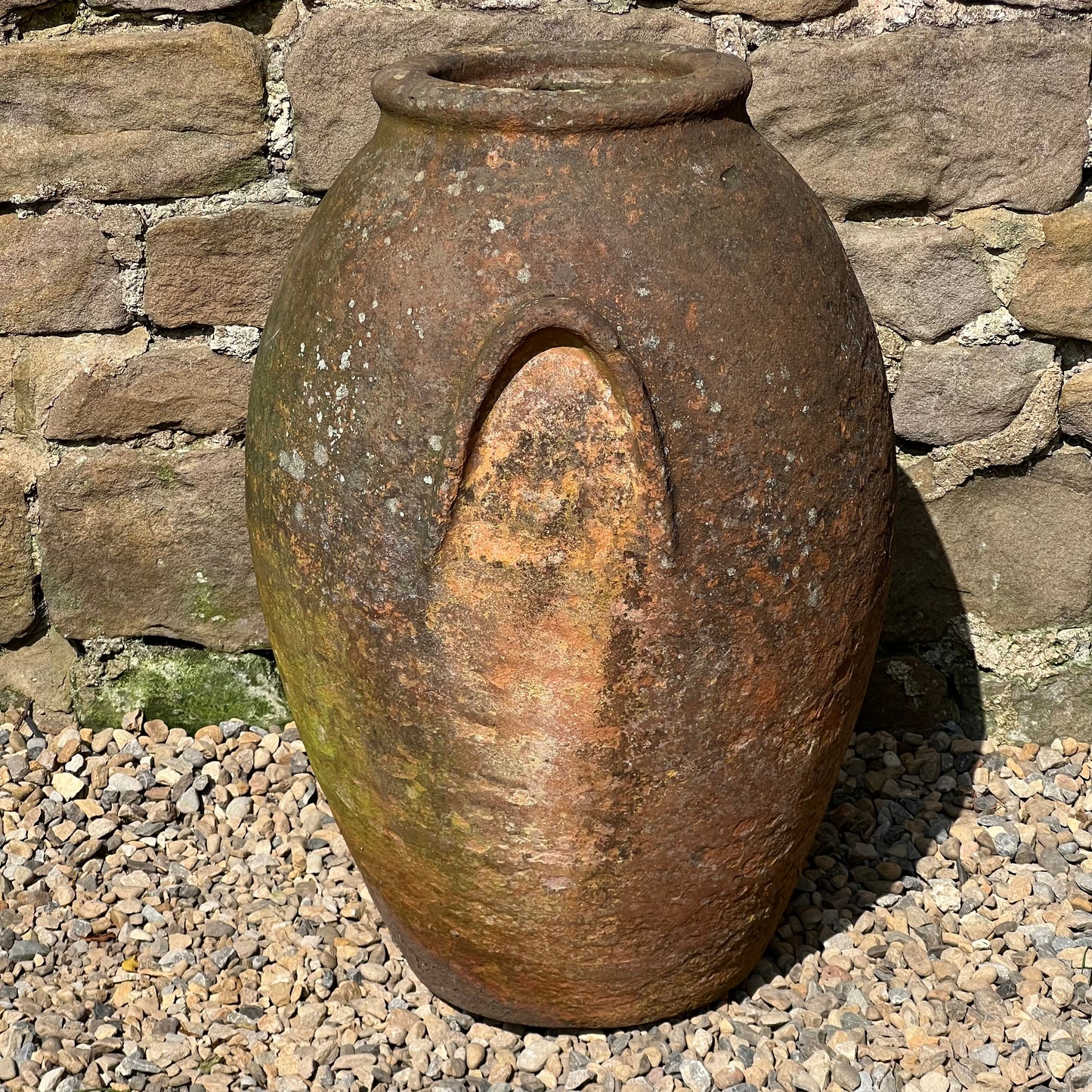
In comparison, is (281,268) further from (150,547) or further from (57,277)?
(150,547)

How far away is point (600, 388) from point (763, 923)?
0.85 meters

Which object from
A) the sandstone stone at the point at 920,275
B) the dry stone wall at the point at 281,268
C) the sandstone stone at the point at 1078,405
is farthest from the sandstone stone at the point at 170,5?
the sandstone stone at the point at 1078,405

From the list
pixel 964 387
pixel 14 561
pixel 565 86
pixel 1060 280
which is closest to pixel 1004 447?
pixel 964 387

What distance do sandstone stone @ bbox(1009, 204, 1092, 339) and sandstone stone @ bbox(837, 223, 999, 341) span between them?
0.18 feet

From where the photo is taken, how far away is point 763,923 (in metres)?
2.04

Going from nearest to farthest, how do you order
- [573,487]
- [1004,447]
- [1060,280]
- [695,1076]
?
[573,487]
[695,1076]
[1060,280]
[1004,447]

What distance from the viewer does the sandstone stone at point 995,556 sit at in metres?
Result: 2.56

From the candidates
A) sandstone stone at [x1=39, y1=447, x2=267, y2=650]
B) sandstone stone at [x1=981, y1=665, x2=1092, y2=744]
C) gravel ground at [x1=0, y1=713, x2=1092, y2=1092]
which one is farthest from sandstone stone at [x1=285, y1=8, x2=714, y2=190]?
sandstone stone at [x1=981, y1=665, x2=1092, y2=744]

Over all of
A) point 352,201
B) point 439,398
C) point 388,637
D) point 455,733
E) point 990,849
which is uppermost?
point 352,201

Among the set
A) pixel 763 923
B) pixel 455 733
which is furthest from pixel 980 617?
pixel 455 733

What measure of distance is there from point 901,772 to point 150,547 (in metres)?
1.38

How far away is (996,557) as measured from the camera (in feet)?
8.51

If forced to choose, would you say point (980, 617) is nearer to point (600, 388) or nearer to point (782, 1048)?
point (782, 1048)

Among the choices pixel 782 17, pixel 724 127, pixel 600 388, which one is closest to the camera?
pixel 600 388
